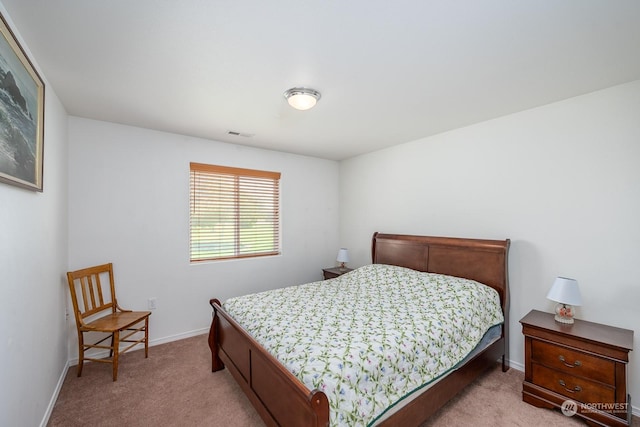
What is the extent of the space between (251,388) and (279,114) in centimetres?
229

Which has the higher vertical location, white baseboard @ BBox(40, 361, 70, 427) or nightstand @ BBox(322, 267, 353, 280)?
nightstand @ BBox(322, 267, 353, 280)

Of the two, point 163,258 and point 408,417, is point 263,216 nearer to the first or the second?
point 163,258

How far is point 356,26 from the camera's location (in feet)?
4.69

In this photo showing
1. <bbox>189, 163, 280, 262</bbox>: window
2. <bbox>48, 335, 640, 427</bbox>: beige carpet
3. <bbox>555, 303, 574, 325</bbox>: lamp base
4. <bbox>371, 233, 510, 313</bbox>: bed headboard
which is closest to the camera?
<bbox>48, 335, 640, 427</bbox>: beige carpet

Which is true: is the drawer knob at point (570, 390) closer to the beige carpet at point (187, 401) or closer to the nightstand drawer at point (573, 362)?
the nightstand drawer at point (573, 362)

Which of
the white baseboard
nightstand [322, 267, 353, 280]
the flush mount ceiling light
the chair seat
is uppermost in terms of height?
the flush mount ceiling light

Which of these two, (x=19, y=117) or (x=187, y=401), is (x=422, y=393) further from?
(x=19, y=117)

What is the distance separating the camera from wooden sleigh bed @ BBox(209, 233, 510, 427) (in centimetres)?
144

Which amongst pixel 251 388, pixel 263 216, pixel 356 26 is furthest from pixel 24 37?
pixel 263 216

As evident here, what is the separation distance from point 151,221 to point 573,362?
157 inches

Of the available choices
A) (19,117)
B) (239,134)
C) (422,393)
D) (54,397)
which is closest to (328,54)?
(19,117)

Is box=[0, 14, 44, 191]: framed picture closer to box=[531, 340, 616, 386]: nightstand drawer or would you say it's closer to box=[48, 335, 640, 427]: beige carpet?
box=[48, 335, 640, 427]: beige carpet

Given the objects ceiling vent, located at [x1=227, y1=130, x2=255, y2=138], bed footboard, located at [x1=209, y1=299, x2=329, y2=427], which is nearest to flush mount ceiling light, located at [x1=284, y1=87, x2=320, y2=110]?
ceiling vent, located at [x1=227, y1=130, x2=255, y2=138]

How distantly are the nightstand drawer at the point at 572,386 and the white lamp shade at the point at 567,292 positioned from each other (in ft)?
1.70
